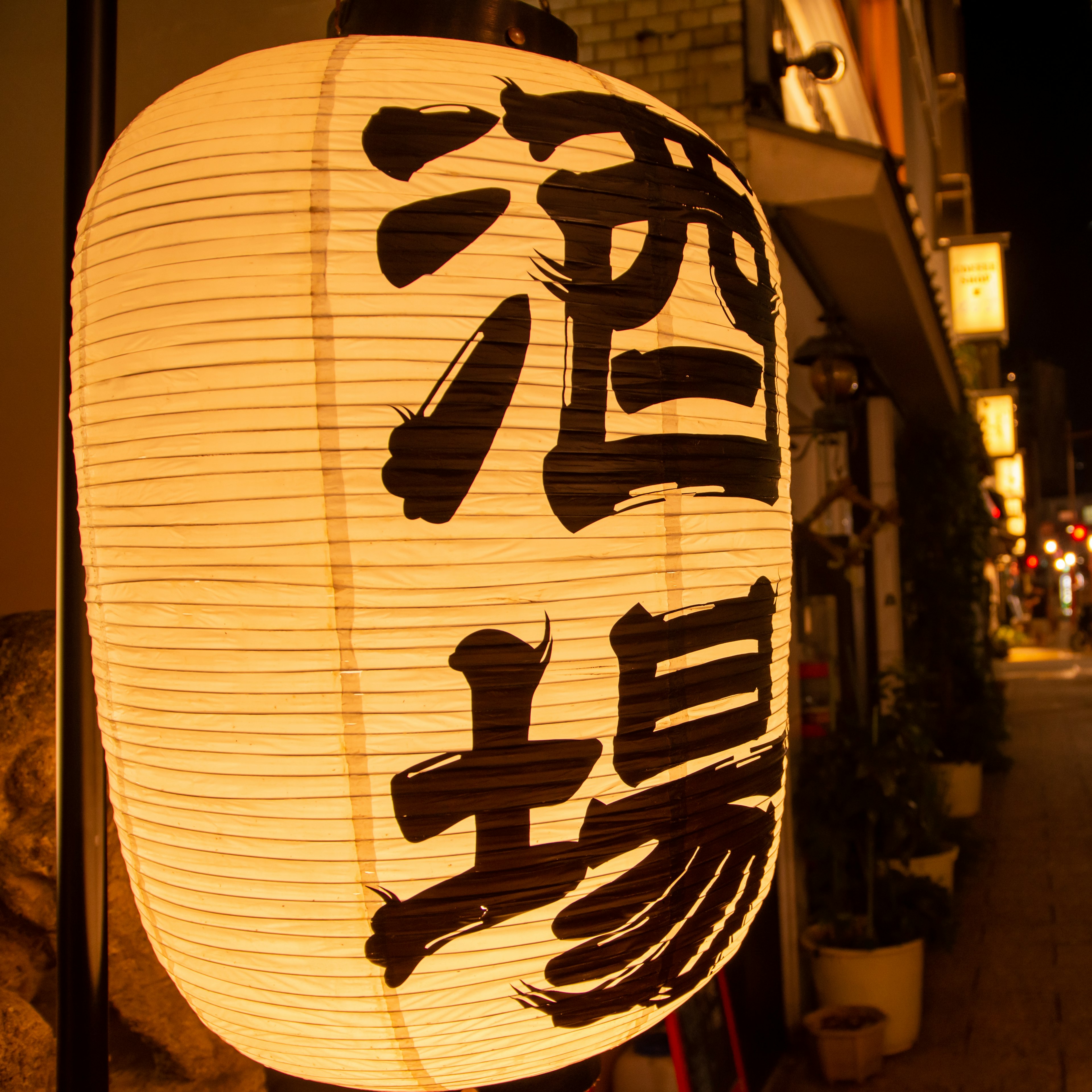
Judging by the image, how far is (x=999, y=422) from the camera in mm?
16859

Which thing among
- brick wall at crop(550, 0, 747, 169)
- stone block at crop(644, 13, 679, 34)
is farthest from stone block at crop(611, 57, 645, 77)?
stone block at crop(644, 13, 679, 34)

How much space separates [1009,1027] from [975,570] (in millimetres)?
6085

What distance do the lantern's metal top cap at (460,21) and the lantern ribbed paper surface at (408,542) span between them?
0.19 meters

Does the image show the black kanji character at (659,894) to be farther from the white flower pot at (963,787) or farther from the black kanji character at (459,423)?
the white flower pot at (963,787)

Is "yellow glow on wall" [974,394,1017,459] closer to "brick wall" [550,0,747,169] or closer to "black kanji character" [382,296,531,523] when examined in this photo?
"brick wall" [550,0,747,169]

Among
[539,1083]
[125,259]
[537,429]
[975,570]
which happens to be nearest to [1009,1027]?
[539,1083]

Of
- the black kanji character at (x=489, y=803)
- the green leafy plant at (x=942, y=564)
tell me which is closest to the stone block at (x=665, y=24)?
the black kanji character at (x=489, y=803)

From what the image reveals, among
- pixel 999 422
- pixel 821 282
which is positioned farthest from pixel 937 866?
pixel 999 422

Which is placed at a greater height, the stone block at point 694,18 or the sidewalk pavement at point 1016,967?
the stone block at point 694,18

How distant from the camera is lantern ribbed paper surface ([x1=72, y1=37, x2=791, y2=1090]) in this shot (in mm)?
973

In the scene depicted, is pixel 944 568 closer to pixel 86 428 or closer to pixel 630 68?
pixel 630 68

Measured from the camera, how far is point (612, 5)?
14.3 feet

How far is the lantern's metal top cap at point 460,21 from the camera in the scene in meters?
1.31

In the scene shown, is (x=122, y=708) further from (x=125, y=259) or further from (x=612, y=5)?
(x=612, y=5)
